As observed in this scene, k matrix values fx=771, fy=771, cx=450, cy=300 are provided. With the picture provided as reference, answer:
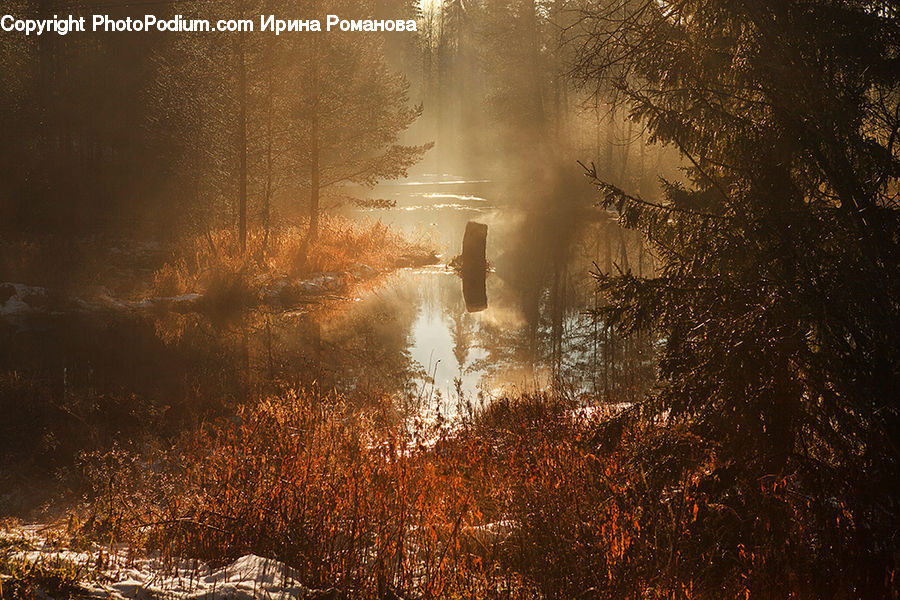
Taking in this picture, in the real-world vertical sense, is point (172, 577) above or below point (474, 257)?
above

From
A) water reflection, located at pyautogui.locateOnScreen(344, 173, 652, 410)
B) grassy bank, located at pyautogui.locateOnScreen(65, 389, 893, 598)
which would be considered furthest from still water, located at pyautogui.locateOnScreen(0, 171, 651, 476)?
grassy bank, located at pyautogui.locateOnScreen(65, 389, 893, 598)

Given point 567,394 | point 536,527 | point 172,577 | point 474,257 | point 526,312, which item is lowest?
point 526,312

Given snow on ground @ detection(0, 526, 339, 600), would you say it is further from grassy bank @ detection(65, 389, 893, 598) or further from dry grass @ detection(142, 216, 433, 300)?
dry grass @ detection(142, 216, 433, 300)

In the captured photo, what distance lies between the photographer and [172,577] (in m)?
4.21

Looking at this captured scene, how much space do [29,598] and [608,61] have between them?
5.02m

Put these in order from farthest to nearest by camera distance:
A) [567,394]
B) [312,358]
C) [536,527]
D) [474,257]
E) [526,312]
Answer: [474,257], [526,312], [312,358], [567,394], [536,527]

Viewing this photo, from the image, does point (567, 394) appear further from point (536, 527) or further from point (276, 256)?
point (276, 256)

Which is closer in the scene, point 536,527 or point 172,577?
point 172,577

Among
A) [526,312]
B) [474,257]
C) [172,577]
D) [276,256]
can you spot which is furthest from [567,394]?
[276,256]

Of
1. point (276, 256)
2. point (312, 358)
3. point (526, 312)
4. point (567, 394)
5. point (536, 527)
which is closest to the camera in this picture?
point (536, 527)

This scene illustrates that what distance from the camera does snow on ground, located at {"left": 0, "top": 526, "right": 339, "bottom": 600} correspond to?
3.78 m

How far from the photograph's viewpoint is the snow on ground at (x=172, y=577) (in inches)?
149

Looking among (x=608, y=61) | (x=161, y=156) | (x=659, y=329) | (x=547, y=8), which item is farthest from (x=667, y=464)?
(x=547, y=8)

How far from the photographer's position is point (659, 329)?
5809 millimetres
